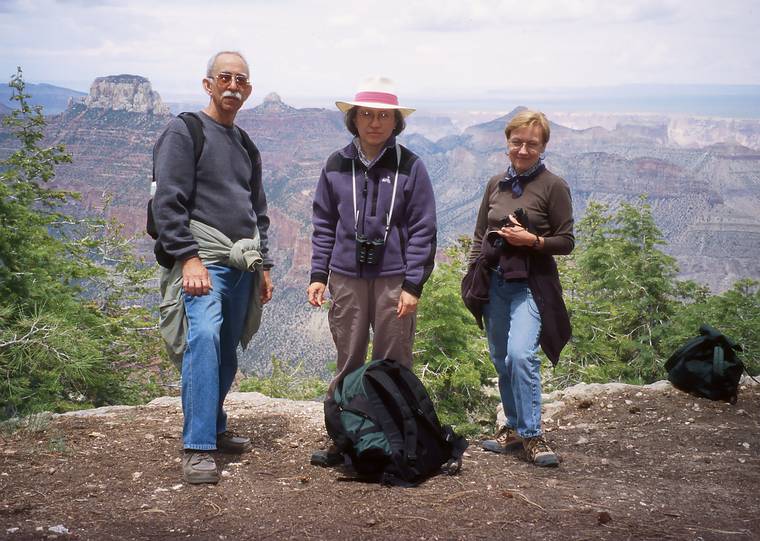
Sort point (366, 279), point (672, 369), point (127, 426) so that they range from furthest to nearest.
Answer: point (672, 369) < point (127, 426) < point (366, 279)

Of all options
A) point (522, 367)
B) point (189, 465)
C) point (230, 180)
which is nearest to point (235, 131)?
point (230, 180)

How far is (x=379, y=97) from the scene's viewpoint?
371 cm

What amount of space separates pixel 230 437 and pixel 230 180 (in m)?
1.56

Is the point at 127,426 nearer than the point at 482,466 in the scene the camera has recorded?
No

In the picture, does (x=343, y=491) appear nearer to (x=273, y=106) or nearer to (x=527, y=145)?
(x=527, y=145)

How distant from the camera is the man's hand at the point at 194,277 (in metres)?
3.52

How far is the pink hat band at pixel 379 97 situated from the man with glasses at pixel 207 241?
0.64m

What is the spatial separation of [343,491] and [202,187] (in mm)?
1723

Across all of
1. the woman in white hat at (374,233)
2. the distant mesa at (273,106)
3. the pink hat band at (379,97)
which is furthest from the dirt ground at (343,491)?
the distant mesa at (273,106)

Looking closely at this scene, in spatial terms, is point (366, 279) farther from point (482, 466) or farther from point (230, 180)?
point (482, 466)

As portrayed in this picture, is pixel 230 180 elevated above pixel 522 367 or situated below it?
above

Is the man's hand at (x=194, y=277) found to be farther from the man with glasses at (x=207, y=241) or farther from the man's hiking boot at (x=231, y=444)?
the man's hiking boot at (x=231, y=444)

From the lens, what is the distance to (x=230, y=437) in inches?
165

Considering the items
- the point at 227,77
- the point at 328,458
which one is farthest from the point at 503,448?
the point at 227,77
